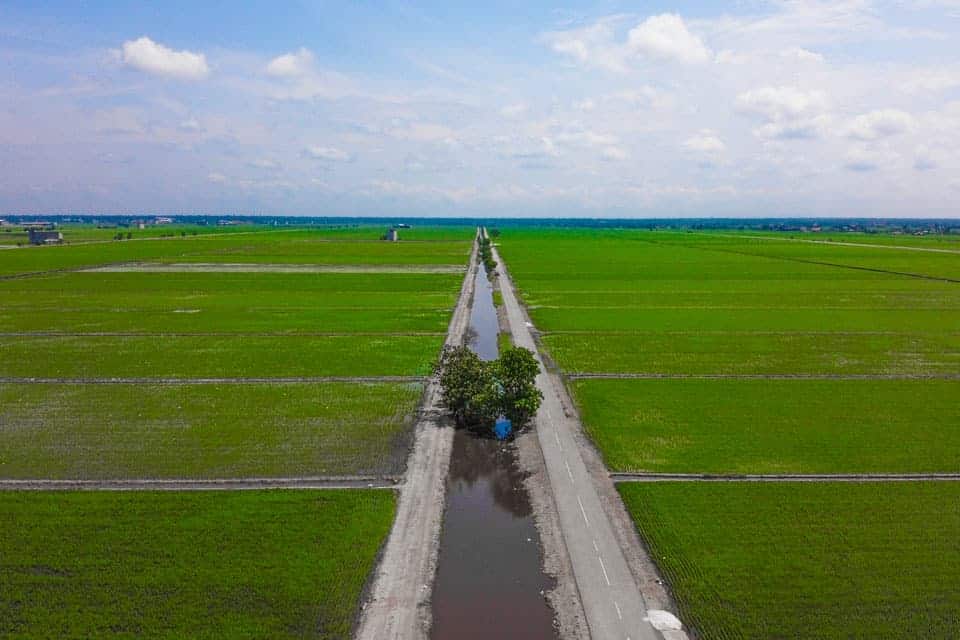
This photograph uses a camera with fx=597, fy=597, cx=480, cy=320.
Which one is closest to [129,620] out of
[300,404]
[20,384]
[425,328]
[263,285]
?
[300,404]

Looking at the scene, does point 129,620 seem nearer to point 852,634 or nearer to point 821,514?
point 852,634

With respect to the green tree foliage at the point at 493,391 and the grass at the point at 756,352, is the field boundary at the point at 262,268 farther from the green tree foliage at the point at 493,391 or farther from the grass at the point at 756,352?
the green tree foliage at the point at 493,391

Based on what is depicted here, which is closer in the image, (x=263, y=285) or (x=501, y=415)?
(x=501, y=415)

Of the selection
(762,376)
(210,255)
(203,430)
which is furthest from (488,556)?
(210,255)

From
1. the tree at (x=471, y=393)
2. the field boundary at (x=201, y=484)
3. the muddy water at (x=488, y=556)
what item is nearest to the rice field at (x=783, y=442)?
the muddy water at (x=488, y=556)

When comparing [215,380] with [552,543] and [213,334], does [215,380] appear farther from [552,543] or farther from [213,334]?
[552,543]

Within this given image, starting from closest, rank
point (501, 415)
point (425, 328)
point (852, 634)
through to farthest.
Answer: point (852, 634), point (501, 415), point (425, 328)
